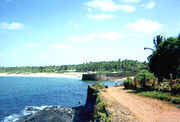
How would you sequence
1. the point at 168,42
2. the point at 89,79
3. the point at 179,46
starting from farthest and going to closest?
1. the point at 89,79
2. the point at 168,42
3. the point at 179,46

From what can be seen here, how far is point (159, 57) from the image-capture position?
18672 mm

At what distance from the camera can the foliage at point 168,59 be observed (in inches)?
666

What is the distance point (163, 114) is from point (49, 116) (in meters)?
13.6

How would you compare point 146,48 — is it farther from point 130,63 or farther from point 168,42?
point 130,63

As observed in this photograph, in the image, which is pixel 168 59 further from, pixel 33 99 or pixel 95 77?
pixel 95 77

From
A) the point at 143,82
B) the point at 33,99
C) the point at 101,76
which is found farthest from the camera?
the point at 101,76

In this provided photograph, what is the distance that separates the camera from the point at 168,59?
692 inches

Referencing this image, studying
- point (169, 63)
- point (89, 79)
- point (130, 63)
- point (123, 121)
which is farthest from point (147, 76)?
point (130, 63)

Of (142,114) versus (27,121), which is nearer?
(142,114)

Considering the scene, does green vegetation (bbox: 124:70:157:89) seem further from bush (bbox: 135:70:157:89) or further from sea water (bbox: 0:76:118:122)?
sea water (bbox: 0:76:118:122)

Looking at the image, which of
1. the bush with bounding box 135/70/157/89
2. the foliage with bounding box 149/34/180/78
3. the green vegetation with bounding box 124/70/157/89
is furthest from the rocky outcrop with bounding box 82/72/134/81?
the foliage with bounding box 149/34/180/78

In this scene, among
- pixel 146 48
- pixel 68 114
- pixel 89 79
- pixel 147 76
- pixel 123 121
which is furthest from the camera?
pixel 89 79

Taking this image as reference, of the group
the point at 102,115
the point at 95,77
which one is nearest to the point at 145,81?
the point at 102,115

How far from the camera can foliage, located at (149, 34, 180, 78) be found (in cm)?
1691
